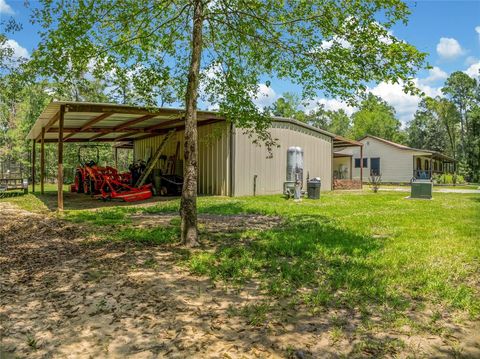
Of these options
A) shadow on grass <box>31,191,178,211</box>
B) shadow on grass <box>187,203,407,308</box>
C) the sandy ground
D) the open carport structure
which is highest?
the open carport structure

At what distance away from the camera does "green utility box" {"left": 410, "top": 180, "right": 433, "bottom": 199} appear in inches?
555

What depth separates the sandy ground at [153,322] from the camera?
8.78 ft

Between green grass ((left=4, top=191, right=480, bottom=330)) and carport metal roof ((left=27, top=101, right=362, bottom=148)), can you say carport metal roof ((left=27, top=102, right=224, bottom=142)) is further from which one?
green grass ((left=4, top=191, right=480, bottom=330))

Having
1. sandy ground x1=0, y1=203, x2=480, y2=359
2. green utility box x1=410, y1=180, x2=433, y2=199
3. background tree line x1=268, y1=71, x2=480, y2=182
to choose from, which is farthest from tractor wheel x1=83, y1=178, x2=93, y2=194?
background tree line x1=268, y1=71, x2=480, y2=182

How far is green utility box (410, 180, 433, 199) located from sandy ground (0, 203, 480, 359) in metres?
12.2

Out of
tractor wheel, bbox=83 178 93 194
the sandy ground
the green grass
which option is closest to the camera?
the sandy ground

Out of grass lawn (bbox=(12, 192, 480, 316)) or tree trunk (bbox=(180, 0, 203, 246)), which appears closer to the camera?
grass lawn (bbox=(12, 192, 480, 316))

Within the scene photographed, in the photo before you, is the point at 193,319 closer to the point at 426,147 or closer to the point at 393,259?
the point at 393,259

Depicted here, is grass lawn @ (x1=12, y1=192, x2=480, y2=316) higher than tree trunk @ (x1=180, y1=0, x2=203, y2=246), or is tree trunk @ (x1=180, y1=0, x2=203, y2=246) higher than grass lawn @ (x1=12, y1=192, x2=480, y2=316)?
tree trunk @ (x1=180, y1=0, x2=203, y2=246)

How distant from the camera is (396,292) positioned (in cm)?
380

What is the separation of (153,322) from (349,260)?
2917 mm

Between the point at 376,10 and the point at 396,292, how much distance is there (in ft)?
13.1

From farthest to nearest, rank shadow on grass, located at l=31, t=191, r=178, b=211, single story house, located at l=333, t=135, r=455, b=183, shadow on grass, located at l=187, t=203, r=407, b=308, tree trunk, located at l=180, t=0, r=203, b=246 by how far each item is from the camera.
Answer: single story house, located at l=333, t=135, r=455, b=183 < shadow on grass, located at l=31, t=191, r=178, b=211 < tree trunk, located at l=180, t=0, r=203, b=246 < shadow on grass, located at l=187, t=203, r=407, b=308

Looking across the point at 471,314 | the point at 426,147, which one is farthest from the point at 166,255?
the point at 426,147
